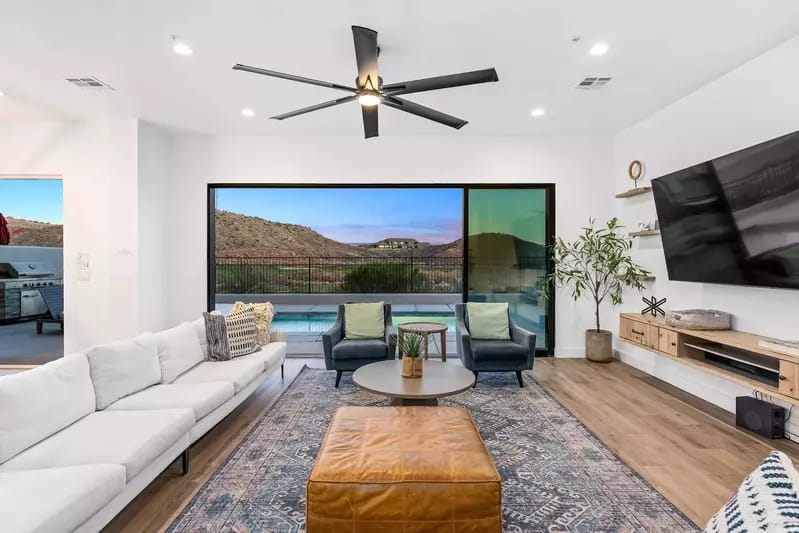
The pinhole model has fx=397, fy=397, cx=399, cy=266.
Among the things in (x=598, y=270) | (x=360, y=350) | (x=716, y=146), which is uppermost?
(x=716, y=146)

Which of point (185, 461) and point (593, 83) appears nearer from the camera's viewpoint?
point (185, 461)

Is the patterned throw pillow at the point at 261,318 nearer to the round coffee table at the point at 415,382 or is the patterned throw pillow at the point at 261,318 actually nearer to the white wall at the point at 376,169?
the round coffee table at the point at 415,382

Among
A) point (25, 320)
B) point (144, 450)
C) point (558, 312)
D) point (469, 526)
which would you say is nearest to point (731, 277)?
point (558, 312)

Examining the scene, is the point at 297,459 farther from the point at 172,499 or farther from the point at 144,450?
the point at 144,450

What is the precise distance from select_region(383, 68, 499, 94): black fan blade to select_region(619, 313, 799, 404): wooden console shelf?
2679mm

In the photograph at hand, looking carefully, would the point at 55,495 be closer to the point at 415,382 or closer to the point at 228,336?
the point at 415,382

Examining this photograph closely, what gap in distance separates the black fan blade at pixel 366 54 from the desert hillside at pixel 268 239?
29.4 ft

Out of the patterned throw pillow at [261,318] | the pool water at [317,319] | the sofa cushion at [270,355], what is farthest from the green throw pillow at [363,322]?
the pool water at [317,319]

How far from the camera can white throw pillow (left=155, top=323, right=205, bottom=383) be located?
122 inches

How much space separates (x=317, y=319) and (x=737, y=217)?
7.98 m

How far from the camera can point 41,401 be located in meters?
2.08

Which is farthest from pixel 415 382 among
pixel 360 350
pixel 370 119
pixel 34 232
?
pixel 34 232

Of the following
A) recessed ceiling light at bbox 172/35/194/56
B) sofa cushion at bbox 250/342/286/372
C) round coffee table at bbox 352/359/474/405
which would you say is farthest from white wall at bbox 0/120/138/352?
round coffee table at bbox 352/359/474/405

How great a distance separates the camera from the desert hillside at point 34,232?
5660 millimetres
